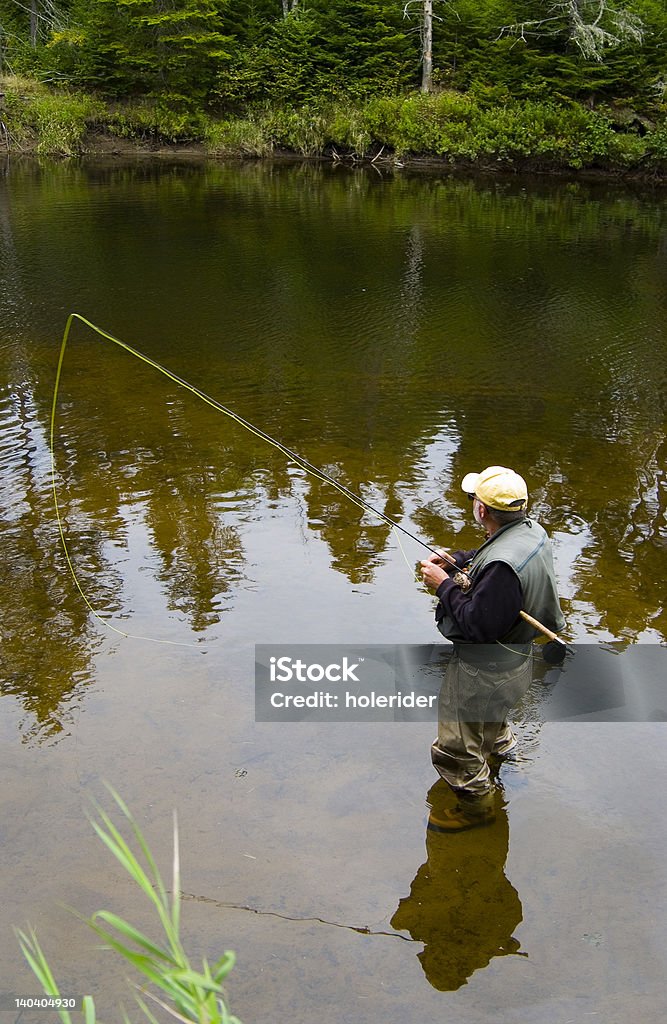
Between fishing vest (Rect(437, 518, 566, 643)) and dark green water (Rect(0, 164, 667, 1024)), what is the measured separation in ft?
3.57

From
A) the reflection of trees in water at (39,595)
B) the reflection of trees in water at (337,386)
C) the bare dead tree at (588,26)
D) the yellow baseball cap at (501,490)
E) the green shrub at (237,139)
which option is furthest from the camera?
the green shrub at (237,139)

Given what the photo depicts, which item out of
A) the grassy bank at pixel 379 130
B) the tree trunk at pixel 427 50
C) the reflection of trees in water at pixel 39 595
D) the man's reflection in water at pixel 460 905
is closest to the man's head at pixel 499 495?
the man's reflection in water at pixel 460 905

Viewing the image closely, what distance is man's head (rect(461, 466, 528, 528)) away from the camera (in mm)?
3855

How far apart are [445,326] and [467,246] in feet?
18.6

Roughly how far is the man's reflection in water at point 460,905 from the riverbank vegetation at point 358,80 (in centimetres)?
2499

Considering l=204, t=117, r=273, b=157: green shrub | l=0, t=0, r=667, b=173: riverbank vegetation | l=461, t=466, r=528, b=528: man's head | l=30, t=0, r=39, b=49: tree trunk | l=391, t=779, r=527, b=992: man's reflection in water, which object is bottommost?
l=391, t=779, r=527, b=992: man's reflection in water

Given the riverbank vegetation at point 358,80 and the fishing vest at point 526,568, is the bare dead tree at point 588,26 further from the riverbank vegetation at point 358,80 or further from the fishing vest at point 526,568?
the fishing vest at point 526,568

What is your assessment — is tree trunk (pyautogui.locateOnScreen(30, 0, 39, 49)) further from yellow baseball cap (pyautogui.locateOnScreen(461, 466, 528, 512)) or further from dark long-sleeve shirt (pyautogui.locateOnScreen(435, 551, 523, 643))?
dark long-sleeve shirt (pyautogui.locateOnScreen(435, 551, 523, 643))

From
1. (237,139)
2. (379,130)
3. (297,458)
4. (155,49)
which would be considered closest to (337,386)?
(297,458)

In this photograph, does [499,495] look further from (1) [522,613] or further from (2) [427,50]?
(2) [427,50]

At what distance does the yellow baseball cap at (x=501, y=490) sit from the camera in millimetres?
3854

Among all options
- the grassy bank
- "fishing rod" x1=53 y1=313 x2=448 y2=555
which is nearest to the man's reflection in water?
"fishing rod" x1=53 y1=313 x2=448 y2=555

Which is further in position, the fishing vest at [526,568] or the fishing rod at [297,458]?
the fishing rod at [297,458]

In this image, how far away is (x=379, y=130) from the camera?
29078 mm
